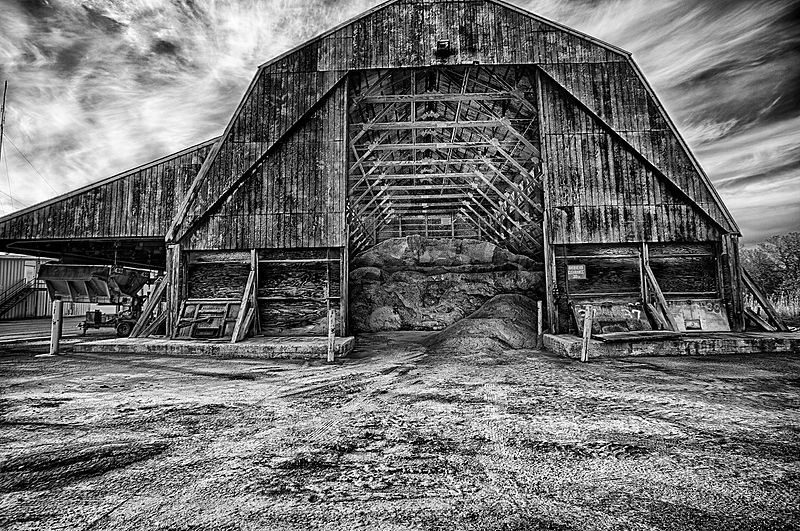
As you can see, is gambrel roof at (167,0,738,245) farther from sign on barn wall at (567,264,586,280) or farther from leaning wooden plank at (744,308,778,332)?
leaning wooden plank at (744,308,778,332)

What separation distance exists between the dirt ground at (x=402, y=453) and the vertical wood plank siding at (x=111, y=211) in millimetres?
8377

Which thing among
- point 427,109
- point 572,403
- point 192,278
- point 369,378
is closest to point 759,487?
point 572,403

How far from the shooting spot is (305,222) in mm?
12211

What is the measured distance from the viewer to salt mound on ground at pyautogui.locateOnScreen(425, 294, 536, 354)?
11.2 meters

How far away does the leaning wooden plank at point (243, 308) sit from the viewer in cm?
1090

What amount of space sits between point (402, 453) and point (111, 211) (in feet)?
48.3

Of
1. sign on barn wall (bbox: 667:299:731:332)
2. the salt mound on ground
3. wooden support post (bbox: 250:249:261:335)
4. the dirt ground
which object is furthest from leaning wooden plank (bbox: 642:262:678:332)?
wooden support post (bbox: 250:249:261:335)

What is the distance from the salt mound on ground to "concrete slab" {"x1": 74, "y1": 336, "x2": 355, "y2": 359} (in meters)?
2.72

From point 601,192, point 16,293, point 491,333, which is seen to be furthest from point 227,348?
point 16,293

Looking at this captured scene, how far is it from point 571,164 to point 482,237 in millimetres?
12387

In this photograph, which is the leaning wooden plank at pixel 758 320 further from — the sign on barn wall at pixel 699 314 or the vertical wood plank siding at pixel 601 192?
the vertical wood plank siding at pixel 601 192

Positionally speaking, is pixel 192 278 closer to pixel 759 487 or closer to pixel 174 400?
pixel 174 400

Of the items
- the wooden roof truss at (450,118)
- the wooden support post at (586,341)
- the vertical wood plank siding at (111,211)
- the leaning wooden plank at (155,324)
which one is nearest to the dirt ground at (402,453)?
the wooden support post at (586,341)

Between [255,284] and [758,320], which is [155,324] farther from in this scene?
[758,320]
